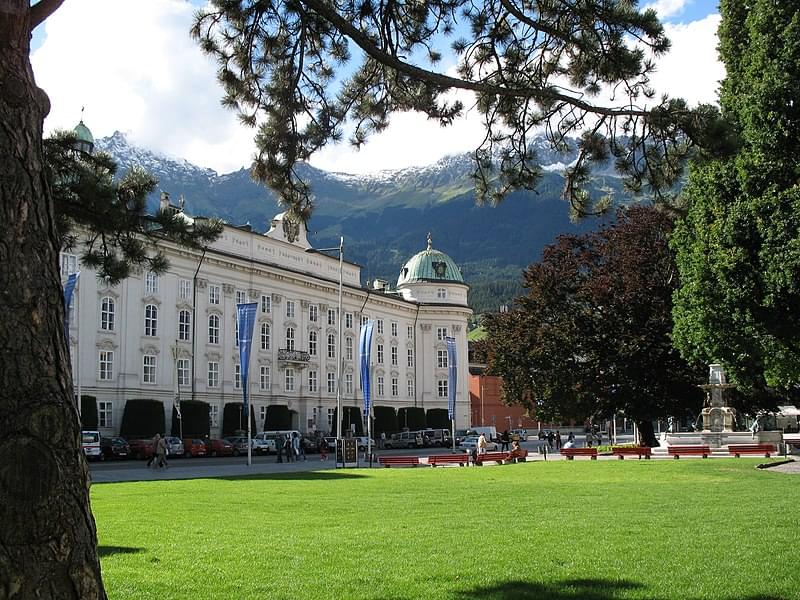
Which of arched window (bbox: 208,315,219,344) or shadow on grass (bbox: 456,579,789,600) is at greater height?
arched window (bbox: 208,315,219,344)

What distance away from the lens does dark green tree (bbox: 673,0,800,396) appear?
1047 inches

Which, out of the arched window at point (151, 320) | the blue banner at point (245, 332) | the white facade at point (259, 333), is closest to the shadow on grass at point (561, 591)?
the blue banner at point (245, 332)

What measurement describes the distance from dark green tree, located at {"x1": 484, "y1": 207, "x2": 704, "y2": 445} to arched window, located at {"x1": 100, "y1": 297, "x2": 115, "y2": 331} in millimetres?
25618

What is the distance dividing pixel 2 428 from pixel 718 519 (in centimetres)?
1225

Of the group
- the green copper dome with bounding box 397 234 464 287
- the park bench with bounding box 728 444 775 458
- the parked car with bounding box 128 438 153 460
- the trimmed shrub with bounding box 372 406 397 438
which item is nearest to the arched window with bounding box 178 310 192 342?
the parked car with bounding box 128 438 153 460

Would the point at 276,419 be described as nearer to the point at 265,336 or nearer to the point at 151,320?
the point at 265,336

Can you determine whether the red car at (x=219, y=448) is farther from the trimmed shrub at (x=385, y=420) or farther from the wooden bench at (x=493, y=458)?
the trimmed shrub at (x=385, y=420)

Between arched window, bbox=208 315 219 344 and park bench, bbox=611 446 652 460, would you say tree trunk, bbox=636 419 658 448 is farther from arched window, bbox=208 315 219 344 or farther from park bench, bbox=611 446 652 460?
arched window, bbox=208 315 219 344

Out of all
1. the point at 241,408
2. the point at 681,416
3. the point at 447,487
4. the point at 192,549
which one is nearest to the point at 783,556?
the point at 192,549

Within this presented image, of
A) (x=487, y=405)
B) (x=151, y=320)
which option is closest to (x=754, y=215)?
(x=151, y=320)

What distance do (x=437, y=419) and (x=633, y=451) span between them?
54.5 m

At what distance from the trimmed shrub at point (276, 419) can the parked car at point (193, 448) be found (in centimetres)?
1531

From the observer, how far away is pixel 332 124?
12.0 m

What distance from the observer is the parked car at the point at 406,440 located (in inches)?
2950
